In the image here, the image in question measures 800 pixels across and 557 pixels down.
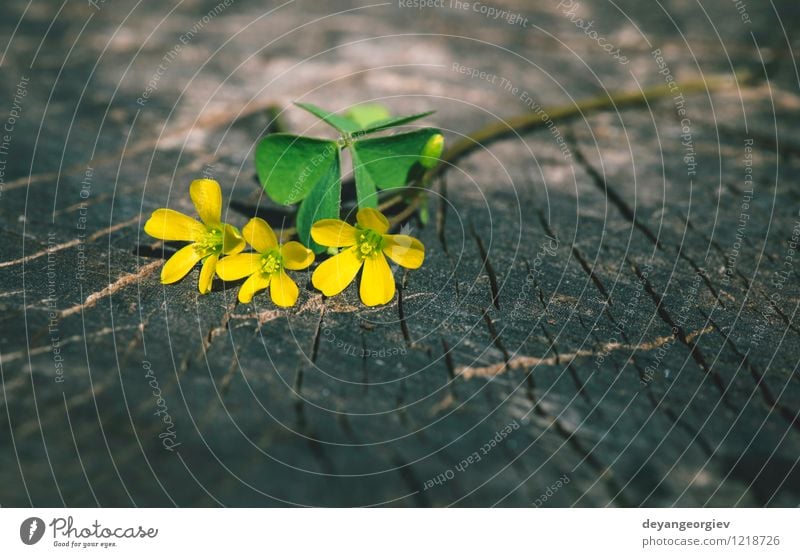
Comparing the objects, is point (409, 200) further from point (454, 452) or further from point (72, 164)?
point (72, 164)

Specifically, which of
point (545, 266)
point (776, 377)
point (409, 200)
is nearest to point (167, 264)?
point (409, 200)

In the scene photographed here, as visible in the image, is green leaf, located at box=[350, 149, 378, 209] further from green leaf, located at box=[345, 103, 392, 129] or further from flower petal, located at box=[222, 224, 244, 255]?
green leaf, located at box=[345, 103, 392, 129]

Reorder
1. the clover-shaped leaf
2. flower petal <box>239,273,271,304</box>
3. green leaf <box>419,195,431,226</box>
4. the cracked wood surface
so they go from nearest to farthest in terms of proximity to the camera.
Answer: the cracked wood surface < flower petal <box>239,273,271,304</box> < the clover-shaped leaf < green leaf <box>419,195,431,226</box>

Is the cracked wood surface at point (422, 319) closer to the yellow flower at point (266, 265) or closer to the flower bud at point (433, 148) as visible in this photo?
the yellow flower at point (266, 265)

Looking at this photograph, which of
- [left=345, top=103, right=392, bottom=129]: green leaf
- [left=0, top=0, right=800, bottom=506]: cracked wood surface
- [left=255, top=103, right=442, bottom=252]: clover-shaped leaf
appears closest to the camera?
[left=0, top=0, right=800, bottom=506]: cracked wood surface

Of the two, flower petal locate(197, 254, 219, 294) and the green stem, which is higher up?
the green stem

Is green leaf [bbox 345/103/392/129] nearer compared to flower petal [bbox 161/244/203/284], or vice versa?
flower petal [bbox 161/244/203/284]

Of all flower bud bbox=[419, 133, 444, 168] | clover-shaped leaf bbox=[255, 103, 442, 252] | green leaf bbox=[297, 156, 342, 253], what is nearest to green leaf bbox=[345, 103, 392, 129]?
clover-shaped leaf bbox=[255, 103, 442, 252]
